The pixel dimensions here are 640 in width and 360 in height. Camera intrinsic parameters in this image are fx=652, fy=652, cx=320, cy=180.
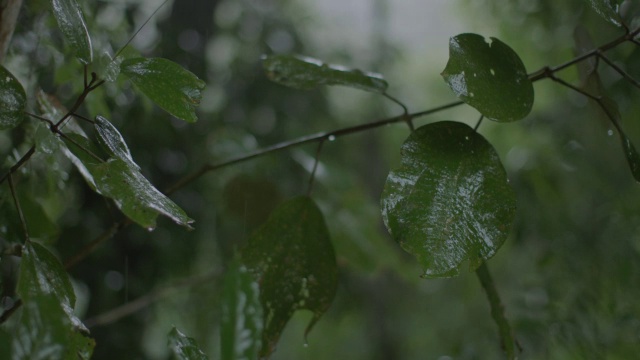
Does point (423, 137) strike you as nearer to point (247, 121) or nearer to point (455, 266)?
point (455, 266)

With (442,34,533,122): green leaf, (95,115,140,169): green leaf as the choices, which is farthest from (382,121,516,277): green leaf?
(95,115,140,169): green leaf

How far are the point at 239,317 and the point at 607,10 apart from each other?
0.32 metres

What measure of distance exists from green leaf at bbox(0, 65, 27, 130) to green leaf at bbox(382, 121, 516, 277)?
0.23 m

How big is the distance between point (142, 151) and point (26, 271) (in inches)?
31.9

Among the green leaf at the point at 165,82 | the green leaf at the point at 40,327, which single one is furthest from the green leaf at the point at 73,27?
the green leaf at the point at 40,327

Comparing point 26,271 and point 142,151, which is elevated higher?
point 142,151

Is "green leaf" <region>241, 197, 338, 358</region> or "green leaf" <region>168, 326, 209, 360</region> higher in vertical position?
"green leaf" <region>241, 197, 338, 358</region>

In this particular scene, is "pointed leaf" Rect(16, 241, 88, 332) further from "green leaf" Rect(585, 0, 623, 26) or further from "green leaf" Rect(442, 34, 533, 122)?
"green leaf" Rect(585, 0, 623, 26)

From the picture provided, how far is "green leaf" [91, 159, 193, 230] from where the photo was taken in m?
0.34

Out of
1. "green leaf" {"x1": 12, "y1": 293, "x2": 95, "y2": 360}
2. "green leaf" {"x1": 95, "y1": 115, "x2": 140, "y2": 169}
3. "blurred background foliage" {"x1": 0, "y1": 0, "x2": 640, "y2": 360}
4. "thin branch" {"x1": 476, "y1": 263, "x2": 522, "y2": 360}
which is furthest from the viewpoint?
"blurred background foliage" {"x1": 0, "y1": 0, "x2": 640, "y2": 360}

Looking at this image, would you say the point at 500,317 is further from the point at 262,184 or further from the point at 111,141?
the point at 262,184

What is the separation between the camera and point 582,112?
52.0 inches

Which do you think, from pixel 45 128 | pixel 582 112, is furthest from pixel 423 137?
pixel 582 112

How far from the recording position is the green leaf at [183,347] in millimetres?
358
